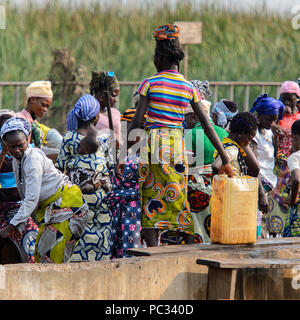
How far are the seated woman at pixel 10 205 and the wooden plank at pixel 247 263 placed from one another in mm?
1879

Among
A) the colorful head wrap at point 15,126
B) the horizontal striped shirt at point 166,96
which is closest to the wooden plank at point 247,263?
the horizontal striped shirt at point 166,96

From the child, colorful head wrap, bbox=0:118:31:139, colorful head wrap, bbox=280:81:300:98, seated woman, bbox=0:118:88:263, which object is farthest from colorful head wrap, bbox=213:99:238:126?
colorful head wrap, bbox=0:118:31:139

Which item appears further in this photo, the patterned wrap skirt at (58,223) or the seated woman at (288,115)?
the seated woman at (288,115)

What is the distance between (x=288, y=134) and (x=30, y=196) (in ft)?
12.9

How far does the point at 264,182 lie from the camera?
8141mm

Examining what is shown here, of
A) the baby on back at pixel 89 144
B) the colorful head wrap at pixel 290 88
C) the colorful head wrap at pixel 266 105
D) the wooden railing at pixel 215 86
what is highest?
the wooden railing at pixel 215 86

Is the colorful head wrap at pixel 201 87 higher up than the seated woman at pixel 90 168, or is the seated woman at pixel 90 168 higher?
the colorful head wrap at pixel 201 87

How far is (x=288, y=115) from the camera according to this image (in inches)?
358

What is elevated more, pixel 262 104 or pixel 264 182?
pixel 262 104

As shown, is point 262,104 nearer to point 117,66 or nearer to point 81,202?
point 81,202

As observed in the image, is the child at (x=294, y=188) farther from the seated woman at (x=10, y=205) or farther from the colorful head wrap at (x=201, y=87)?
the seated woman at (x=10, y=205)

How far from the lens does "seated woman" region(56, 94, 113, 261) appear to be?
662 centimetres

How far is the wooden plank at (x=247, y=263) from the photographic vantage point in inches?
193
